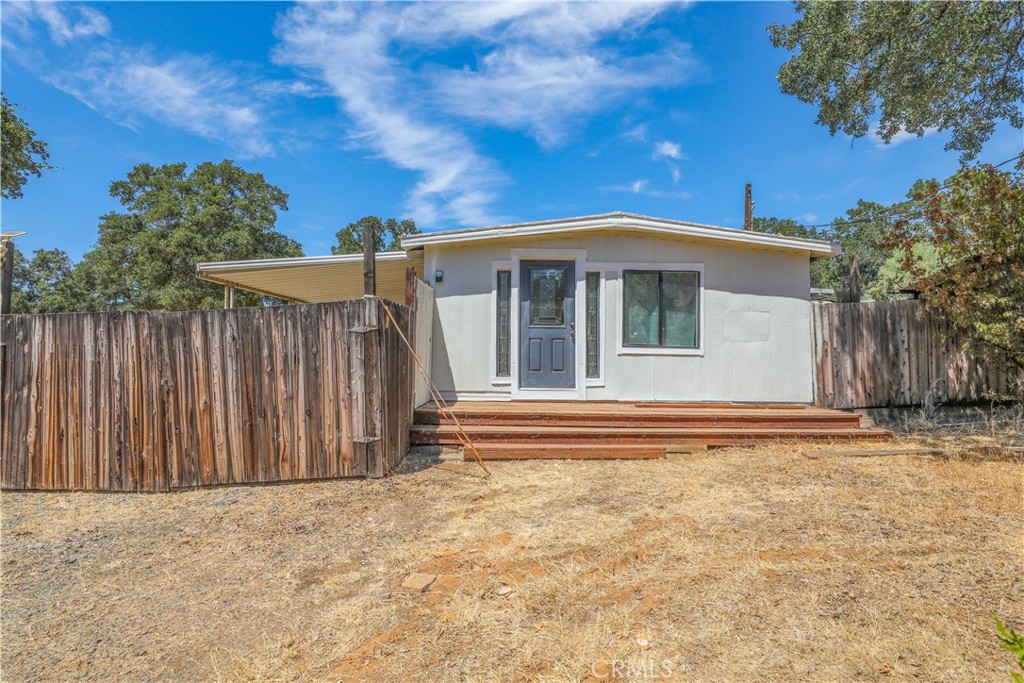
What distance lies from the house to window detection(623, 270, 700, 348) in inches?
0.6

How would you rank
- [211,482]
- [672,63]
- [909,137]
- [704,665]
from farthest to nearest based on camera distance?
1. [909,137]
2. [672,63]
3. [211,482]
4. [704,665]

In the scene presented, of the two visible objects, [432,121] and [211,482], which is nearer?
[211,482]

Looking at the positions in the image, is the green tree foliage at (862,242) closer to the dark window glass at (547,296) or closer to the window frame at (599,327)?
the window frame at (599,327)

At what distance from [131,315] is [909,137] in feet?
50.0

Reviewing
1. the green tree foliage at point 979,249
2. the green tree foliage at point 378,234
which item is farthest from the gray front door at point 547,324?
the green tree foliage at point 378,234

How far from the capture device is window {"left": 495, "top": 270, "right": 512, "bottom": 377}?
7.63 meters

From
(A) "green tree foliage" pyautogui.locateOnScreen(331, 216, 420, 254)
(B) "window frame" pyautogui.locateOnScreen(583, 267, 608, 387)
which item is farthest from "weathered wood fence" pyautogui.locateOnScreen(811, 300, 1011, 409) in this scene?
(A) "green tree foliage" pyautogui.locateOnScreen(331, 216, 420, 254)

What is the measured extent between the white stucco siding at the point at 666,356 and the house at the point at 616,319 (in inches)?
0.6

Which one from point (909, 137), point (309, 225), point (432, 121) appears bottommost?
point (909, 137)

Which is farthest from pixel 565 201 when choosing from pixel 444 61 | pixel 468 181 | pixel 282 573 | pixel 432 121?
pixel 282 573

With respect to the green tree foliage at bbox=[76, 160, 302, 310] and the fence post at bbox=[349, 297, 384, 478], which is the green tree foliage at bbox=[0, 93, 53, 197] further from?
the fence post at bbox=[349, 297, 384, 478]

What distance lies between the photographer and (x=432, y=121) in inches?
460

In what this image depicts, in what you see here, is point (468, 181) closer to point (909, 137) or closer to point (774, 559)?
point (909, 137)

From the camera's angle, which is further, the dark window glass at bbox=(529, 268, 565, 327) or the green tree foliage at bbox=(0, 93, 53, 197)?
the green tree foliage at bbox=(0, 93, 53, 197)
